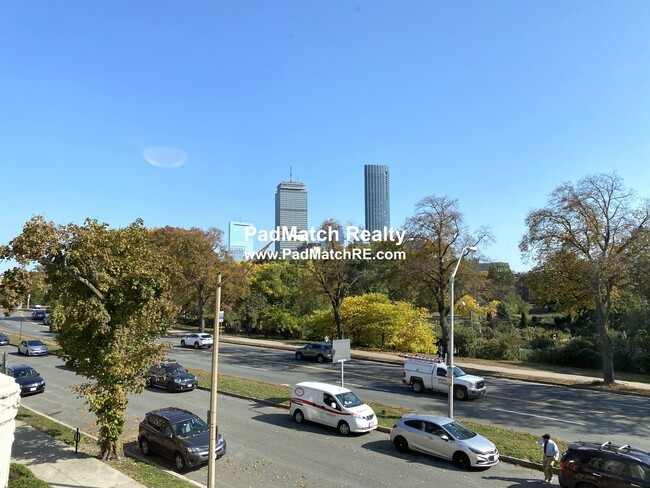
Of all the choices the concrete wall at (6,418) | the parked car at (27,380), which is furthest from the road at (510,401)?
the concrete wall at (6,418)

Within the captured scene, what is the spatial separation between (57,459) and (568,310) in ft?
107

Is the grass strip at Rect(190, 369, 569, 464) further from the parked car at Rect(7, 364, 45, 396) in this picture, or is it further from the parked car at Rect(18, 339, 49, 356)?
the parked car at Rect(18, 339, 49, 356)

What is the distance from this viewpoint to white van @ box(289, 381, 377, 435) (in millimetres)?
17031

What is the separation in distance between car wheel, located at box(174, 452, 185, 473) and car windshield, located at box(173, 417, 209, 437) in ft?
1.95

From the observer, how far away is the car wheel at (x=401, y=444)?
50.1 ft

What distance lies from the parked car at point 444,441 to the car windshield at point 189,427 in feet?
20.9

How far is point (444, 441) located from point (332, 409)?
15.5 ft

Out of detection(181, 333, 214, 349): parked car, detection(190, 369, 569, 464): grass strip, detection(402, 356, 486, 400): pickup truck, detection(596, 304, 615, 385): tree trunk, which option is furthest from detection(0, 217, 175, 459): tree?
detection(181, 333, 214, 349): parked car

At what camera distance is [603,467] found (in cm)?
1149

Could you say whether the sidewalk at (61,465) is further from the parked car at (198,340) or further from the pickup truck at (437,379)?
the parked car at (198,340)

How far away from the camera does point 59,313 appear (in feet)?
42.6

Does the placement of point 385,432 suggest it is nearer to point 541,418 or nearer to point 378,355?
point 541,418

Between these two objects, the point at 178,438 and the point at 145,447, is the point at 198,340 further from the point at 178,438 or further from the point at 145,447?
the point at 178,438

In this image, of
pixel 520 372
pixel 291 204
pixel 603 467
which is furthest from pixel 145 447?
pixel 291 204
